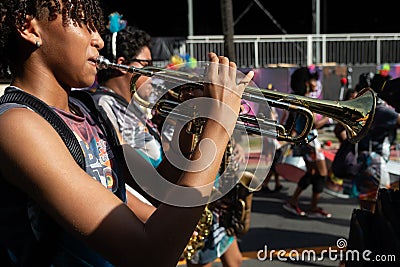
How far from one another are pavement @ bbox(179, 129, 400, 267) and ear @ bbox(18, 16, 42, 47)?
2344 millimetres

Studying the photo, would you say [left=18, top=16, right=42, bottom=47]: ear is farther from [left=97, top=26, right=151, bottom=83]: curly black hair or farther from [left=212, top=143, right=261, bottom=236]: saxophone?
[left=212, top=143, right=261, bottom=236]: saxophone

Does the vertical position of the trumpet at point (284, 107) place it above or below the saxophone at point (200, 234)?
above

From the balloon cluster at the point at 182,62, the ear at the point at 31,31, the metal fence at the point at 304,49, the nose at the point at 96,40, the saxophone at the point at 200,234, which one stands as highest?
the ear at the point at 31,31

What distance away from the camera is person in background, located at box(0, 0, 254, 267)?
1.17 m

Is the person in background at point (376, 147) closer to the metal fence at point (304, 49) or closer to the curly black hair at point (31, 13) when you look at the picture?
the curly black hair at point (31, 13)

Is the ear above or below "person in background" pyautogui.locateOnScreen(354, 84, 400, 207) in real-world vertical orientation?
above

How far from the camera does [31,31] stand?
1.35 metres

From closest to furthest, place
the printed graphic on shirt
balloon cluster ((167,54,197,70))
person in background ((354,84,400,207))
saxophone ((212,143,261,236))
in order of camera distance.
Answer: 1. the printed graphic on shirt
2. balloon cluster ((167,54,197,70))
3. saxophone ((212,143,261,236))
4. person in background ((354,84,400,207))

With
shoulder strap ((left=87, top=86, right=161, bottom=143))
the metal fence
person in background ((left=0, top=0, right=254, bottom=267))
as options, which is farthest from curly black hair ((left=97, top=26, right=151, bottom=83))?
the metal fence

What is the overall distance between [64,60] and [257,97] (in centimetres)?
61

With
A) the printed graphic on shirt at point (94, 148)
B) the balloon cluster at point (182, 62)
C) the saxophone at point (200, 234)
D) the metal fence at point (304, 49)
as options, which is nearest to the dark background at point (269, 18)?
the metal fence at point (304, 49)

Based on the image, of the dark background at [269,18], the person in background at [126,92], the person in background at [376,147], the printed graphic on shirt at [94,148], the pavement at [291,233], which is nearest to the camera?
the printed graphic on shirt at [94,148]

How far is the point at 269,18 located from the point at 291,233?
51.9 feet

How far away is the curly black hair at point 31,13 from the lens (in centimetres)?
133
